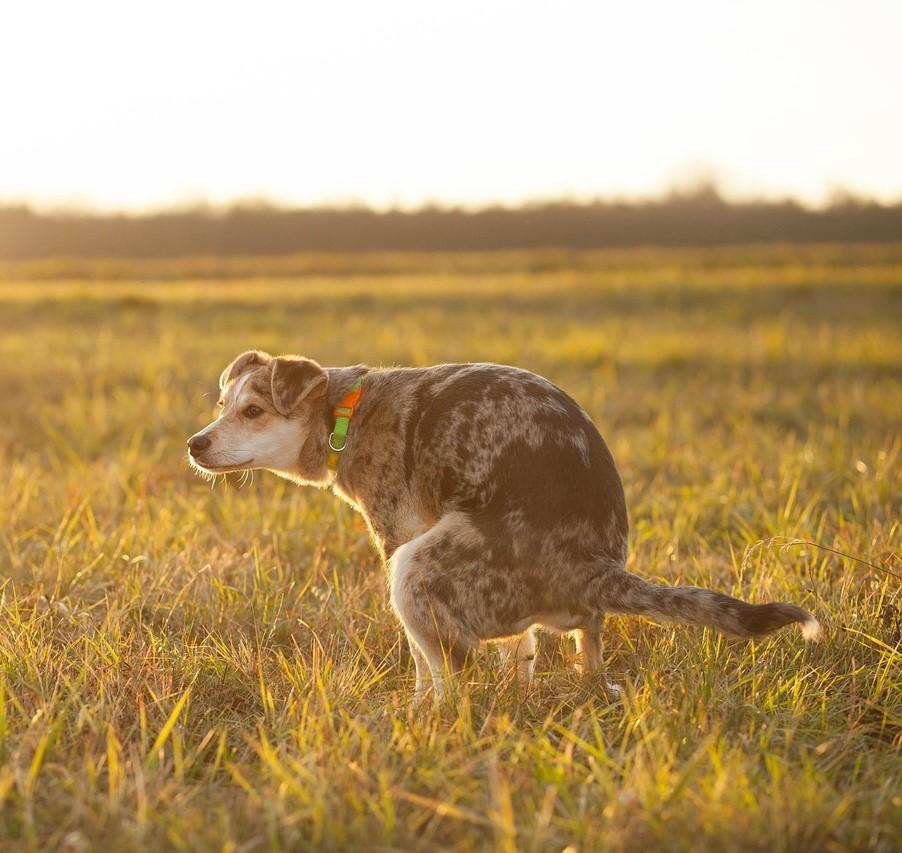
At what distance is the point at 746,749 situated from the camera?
10.9ft

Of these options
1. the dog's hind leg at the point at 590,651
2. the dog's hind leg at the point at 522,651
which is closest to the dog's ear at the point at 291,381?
the dog's hind leg at the point at 522,651

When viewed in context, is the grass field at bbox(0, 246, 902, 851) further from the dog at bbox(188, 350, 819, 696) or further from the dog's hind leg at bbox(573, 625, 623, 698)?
the dog at bbox(188, 350, 819, 696)

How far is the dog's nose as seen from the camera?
15.2 feet

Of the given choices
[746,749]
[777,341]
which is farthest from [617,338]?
[746,749]

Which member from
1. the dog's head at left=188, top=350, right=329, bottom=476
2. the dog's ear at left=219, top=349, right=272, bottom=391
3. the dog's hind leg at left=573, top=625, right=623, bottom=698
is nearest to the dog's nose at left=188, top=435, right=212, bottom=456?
the dog's head at left=188, top=350, right=329, bottom=476

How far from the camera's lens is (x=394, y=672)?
4316 mm

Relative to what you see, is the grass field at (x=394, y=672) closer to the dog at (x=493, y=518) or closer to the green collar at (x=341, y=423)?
the dog at (x=493, y=518)

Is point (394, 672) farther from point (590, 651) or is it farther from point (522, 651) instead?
point (590, 651)

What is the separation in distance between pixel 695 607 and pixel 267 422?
2251 mm

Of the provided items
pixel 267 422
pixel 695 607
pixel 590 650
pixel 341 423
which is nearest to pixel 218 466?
pixel 267 422

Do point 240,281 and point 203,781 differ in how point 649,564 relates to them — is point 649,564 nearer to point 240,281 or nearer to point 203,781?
point 203,781

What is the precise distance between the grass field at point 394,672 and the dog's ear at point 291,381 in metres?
0.88

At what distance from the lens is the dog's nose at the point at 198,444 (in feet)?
15.2

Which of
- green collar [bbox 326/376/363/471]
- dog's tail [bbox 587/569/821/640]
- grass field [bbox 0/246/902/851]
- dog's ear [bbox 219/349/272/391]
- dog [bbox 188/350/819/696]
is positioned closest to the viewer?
grass field [bbox 0/246/902/851]
